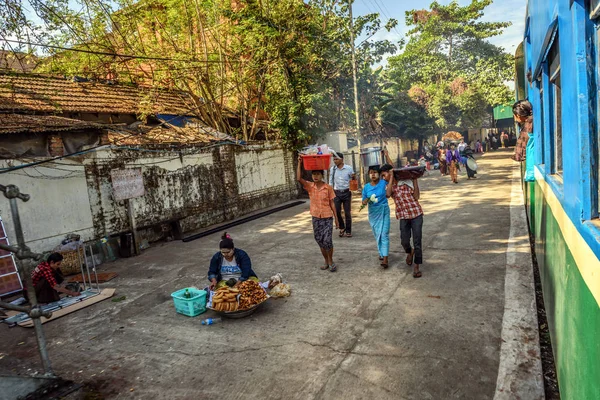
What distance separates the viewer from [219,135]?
42.4ft

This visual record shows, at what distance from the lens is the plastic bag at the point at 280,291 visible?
5.59 meters

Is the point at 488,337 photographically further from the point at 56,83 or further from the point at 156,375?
the point at 56,83

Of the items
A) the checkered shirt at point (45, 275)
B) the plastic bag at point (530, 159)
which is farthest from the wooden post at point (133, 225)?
the plastic bag at point (530, 159)

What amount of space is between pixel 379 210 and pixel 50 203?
6.36 m

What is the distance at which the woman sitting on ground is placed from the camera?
17.9 feet

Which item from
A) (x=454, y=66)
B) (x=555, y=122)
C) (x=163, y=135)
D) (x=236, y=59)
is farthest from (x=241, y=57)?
(x=454, y=66)

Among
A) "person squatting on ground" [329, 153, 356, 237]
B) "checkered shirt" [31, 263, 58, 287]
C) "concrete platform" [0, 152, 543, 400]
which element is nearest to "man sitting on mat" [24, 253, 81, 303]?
"checkered shirt" [31, 263, 58, 287]

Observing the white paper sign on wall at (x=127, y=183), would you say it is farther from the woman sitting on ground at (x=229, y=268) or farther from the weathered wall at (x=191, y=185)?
the woman sitting on ground at (x=229, y=268)

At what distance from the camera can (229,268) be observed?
5574 millimetres

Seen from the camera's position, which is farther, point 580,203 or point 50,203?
point 50,203

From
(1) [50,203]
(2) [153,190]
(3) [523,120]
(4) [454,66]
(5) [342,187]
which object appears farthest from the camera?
(4) [454,66]

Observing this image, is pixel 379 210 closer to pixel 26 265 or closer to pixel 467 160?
pixel 26 265

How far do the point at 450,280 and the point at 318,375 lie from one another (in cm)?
285

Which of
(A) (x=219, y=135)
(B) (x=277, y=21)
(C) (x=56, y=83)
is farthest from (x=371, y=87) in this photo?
(C) (x=56, y=83)
